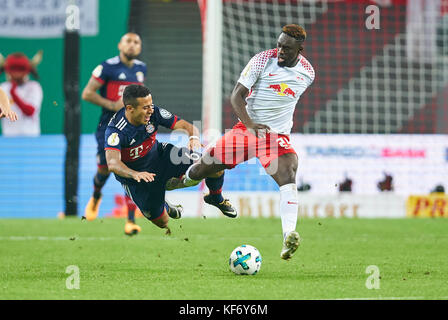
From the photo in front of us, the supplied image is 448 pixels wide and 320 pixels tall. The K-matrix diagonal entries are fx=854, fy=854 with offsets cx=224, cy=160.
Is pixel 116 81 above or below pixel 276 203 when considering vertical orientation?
above

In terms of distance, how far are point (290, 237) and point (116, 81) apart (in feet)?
14.4

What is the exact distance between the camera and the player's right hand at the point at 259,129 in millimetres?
7984

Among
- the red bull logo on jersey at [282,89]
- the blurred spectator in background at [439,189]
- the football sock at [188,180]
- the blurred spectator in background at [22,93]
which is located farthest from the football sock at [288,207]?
the blurred spectator in background at [22,93]

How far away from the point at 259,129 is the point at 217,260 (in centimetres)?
136

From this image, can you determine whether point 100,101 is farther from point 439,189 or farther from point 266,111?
point 439,189

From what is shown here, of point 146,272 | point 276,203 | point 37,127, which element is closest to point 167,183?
point 146,272

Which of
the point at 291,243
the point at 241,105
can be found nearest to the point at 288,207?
the point at 291,243

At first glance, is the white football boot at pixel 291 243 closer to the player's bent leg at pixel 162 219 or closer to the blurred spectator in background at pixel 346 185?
the player's bent leg at pixel 162 219

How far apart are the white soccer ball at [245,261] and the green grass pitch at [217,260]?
131 mm

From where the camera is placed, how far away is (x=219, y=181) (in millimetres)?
8586

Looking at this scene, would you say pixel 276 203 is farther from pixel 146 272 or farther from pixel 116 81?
pixel 146 272

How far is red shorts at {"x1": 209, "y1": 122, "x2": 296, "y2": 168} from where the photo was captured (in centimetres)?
795

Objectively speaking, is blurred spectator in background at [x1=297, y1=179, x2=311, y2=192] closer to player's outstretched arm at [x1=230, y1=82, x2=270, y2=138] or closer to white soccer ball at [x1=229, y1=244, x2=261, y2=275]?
player's outstretched arm at [x1=230, y1=82, x2=270, y2=138]

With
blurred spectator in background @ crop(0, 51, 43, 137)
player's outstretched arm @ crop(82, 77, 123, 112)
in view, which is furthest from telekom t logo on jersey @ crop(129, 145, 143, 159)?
blurred spectator in background @ crop(0, 51, 43, 137)
